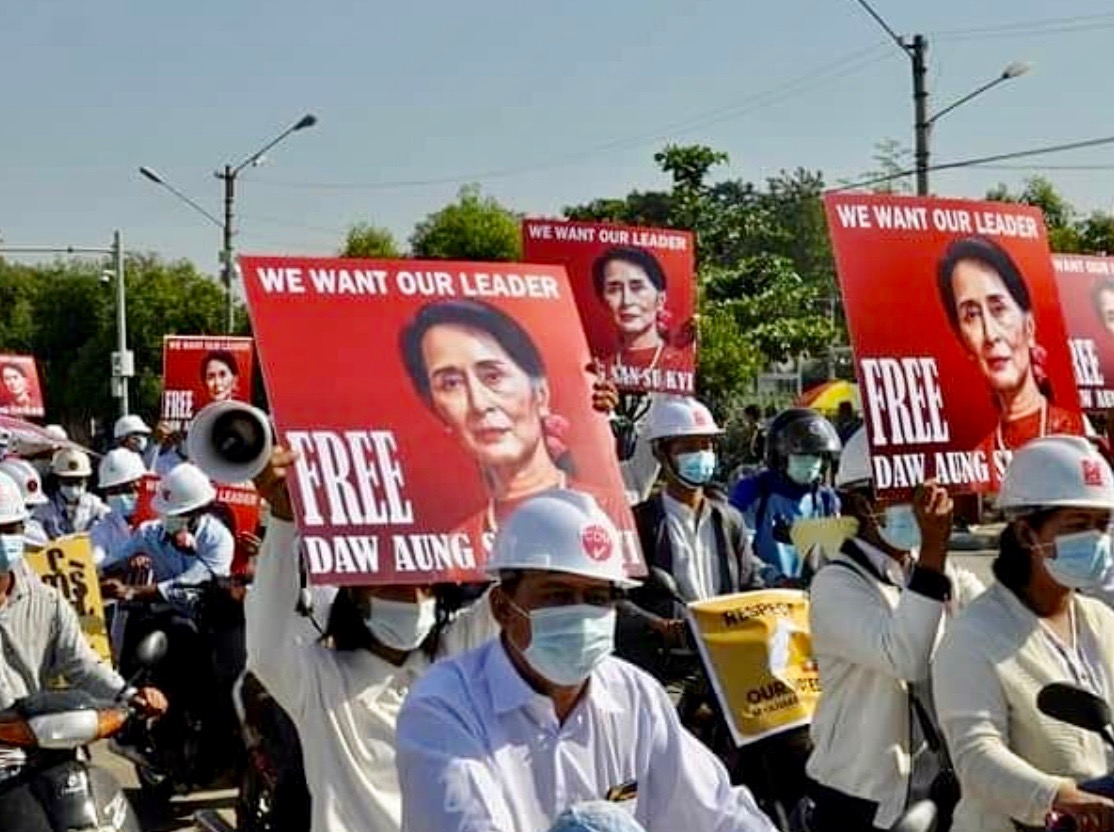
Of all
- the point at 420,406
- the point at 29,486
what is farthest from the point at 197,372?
the point at 420,406

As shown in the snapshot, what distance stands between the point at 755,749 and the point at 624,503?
57.5 inches

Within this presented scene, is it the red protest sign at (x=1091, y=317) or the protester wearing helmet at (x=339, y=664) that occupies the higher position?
the red protest sign at (x=1091, y=317)

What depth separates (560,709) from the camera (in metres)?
3.06

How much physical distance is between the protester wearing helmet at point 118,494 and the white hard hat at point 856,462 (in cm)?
604

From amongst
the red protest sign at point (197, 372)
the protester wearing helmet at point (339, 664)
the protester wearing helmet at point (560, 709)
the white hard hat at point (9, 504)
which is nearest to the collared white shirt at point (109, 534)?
the white hard hat at point (9, 504)

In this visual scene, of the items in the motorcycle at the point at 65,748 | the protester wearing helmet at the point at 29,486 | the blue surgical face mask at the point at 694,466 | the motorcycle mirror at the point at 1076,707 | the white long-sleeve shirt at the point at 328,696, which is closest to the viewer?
the motorcycle mirror at the point at 1076,707

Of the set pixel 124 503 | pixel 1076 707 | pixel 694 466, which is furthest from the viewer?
pixel 124 503

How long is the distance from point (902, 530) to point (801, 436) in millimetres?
3363

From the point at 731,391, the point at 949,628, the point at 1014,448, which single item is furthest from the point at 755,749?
the point at 731,391

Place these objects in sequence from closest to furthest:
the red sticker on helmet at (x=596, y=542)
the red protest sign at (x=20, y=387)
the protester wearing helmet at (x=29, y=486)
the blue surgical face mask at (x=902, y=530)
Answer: the red sticker on helmet at (x=596, y=542)
the blue surgical face mask at (x=902, y=530)
the protester wearing helmet at (x=29, y=486)
the red protest sign at (x=20, y=387)

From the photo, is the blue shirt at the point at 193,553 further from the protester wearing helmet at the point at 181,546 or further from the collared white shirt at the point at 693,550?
the collared white shirt at the point at 693,550

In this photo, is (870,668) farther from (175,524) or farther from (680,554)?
(175,524)

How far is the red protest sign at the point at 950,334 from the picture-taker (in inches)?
192

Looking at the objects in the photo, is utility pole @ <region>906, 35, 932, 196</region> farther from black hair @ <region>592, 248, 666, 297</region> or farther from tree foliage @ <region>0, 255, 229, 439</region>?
tree foliage @ <region>0, 255, 229, 439</region>
